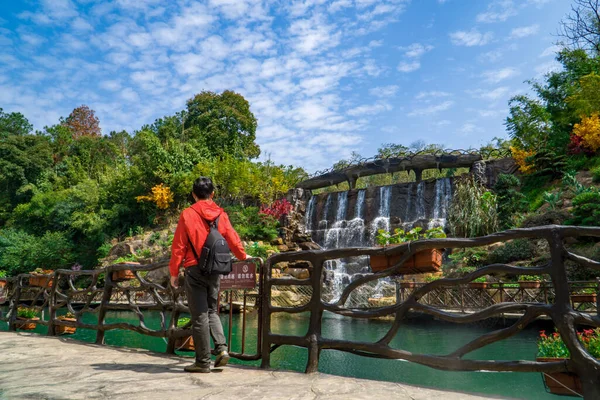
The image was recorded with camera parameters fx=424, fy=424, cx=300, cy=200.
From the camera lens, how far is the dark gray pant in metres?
3.33

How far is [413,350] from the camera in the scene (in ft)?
24.0

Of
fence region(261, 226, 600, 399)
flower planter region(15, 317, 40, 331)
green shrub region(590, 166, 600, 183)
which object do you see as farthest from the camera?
green shrub region(590, 166, 600, 183)

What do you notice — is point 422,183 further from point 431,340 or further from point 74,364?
point 74,364

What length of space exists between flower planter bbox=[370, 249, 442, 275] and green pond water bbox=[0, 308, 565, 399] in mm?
841

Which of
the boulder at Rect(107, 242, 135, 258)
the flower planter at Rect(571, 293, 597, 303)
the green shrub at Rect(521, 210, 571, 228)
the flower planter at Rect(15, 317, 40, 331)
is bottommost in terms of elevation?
the flower planter at Rect(15, 317, 40, 331)

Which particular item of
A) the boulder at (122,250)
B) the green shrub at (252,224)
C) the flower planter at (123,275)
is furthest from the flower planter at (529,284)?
the boulder at (122,250)

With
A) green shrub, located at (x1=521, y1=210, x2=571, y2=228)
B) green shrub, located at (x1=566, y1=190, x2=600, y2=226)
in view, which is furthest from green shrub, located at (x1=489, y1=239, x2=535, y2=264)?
green shrub, located at (x1=566, y1=190, x2=600, y2=226)

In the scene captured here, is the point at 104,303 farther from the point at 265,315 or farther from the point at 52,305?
the point at 265,315

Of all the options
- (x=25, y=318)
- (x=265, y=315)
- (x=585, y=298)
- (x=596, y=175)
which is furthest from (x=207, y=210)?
(x=596, y=175)

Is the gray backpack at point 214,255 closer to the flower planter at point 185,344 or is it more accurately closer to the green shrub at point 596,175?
the flower planter at point 185,344

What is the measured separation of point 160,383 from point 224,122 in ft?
101

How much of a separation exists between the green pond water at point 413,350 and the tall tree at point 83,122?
127 ft

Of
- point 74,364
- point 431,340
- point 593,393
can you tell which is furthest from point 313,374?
point 431,340

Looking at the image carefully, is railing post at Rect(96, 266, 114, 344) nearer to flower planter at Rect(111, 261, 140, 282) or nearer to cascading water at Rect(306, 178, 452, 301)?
flower planter at Rect(111, 261, 140, 282)
